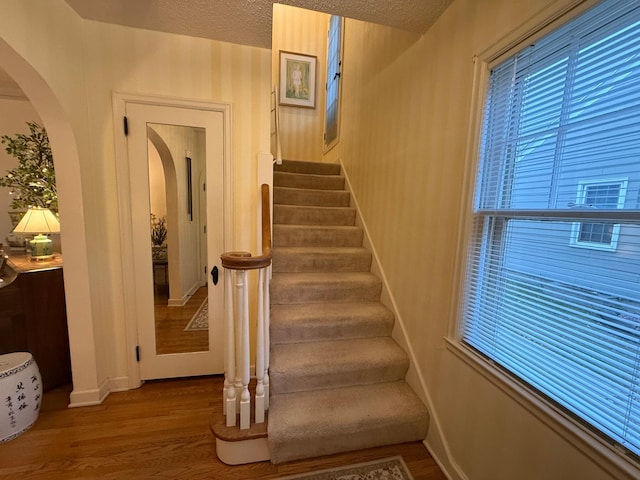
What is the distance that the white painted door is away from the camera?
1.95 m

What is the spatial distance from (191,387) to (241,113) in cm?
215

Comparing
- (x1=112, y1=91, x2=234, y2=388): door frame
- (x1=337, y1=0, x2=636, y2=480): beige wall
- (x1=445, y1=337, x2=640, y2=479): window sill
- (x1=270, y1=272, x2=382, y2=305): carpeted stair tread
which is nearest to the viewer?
(x1=445, y1=337, x2=640, y2=479): window sill

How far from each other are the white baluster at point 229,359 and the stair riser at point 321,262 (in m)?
0.96

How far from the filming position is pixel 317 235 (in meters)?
2.71

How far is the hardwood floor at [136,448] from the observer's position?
1.44m

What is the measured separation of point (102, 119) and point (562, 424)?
114 inches

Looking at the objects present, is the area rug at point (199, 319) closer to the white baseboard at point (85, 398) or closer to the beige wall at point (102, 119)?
the beige wall at point (102, 119)

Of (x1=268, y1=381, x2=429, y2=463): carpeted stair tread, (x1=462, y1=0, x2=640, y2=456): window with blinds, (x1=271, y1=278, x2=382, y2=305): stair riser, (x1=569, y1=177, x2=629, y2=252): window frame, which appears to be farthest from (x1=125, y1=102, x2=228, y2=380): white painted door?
(x1=569, y1=177, x2=629, y2=252): window frame

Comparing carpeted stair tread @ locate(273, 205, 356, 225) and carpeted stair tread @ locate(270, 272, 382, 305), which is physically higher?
carpeted stair tread @ locate(273, 205, 356, 225)

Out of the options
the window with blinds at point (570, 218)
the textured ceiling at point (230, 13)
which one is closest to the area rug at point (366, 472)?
the window with blinds at point (570, 218)

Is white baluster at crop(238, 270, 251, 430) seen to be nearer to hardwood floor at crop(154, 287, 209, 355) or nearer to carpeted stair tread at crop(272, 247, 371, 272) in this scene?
hardwood floor at crop(154, 287, 209, 355)

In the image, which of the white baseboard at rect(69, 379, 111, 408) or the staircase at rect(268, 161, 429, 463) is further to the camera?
the white baseboard at rect(69, 379, 111, 408)

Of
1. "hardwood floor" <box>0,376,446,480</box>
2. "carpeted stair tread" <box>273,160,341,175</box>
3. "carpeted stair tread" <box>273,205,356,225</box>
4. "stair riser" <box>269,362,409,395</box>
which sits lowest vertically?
"hardwood floor" <box>0,376,446,480</box>

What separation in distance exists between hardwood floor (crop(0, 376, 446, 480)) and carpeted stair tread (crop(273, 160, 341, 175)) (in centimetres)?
262
